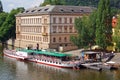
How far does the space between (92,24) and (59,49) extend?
47.3ft

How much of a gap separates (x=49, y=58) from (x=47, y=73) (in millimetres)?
11313

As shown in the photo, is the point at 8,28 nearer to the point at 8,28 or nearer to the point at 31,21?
the point at 8,28

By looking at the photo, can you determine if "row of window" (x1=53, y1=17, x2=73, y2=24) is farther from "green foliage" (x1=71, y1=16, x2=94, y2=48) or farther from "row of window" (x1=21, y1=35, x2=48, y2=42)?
"green foliage" (x1=71, y1=16, x2=94, y2=48)

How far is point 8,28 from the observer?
123750mm

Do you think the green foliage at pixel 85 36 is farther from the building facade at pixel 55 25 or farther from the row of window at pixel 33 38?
the row of window at pixel 33 38

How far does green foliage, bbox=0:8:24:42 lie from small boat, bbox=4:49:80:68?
1334 inches

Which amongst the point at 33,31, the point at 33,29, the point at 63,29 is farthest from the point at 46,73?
the point at 33,29

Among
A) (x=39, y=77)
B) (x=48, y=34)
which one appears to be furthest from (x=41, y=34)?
(x=39, y=77)

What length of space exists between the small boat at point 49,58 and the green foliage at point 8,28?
111 feet

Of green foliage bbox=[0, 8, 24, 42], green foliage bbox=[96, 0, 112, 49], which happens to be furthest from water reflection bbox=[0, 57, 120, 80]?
green foliage bbox=[0, 8, 24, 42]

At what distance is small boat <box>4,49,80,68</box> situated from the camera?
71094 millimetres

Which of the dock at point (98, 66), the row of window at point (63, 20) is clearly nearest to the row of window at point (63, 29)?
the row of window at point (63, 20)

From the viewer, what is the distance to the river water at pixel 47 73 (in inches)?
2361

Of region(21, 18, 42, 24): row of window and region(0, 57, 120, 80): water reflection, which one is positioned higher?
region(21, 18, 42, 24): row of window
